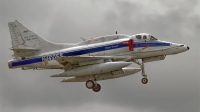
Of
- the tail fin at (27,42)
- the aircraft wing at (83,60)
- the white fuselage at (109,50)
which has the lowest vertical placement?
the aircraft wing at (83,60)

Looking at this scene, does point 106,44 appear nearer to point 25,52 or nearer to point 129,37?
point 129,37

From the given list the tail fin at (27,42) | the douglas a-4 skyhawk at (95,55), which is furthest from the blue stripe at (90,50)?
the tail fin at (27,42)

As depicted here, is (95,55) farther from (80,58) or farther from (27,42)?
(27,42)

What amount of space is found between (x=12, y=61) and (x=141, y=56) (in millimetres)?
11603

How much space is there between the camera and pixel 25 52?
46281mm

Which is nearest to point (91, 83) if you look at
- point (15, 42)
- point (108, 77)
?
point (108, 77)

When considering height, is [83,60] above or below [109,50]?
below

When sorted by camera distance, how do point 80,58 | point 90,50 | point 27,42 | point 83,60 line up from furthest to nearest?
point 27,42 → point 90,50 → point 83,60 → point 80,58

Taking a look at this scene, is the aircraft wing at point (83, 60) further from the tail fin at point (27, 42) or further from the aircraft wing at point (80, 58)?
the tail fin at point (27, 42)

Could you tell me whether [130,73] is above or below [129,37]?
below

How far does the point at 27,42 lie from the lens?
156 feet

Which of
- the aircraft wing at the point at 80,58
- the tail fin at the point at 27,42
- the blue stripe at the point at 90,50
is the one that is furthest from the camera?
the tail fin at the point at 27,42

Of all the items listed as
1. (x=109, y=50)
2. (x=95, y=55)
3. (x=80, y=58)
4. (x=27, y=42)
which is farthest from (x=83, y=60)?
(x=27, y=42)

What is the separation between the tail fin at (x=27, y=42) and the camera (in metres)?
46.5
